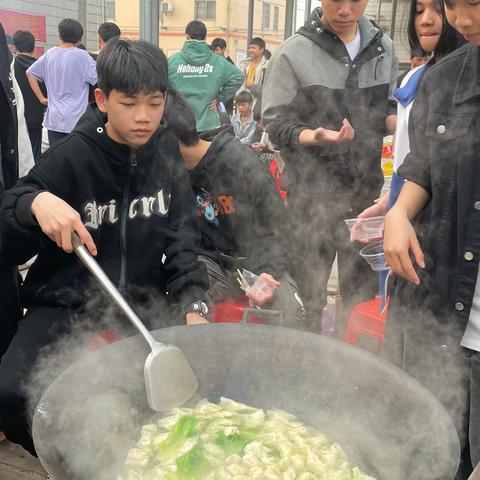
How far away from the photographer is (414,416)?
4.76 ft

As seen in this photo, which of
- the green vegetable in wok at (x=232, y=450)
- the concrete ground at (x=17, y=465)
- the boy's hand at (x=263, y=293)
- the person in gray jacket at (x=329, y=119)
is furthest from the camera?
the person in gray jacket at (x=329, y=119)

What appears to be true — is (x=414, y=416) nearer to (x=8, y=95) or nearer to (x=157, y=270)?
(x=157, y=270)

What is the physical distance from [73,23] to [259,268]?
5175mm

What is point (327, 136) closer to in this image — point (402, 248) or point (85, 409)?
point (402, 248)

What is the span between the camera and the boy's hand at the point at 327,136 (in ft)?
9.07

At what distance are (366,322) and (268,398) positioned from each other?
140 centimetres

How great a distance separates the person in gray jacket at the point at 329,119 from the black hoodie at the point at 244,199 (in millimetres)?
298

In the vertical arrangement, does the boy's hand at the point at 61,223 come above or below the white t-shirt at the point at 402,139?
below

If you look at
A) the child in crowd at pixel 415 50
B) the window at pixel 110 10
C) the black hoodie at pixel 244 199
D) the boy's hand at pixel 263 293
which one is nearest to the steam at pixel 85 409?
the boy's hand at pixel 263 293

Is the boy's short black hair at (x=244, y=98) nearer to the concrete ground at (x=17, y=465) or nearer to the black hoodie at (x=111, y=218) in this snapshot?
the black hoodie at (x=111, y=218)

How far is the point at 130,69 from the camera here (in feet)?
7.03

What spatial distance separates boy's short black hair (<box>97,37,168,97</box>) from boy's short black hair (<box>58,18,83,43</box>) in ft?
16.2

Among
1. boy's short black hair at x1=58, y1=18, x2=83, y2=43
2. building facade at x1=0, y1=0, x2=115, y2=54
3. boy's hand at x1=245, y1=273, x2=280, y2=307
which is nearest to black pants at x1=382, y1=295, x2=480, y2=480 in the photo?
boy's hand at x1=245, y1=273, x2=280, y2=307

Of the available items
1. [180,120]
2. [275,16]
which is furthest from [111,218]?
[275,16]
